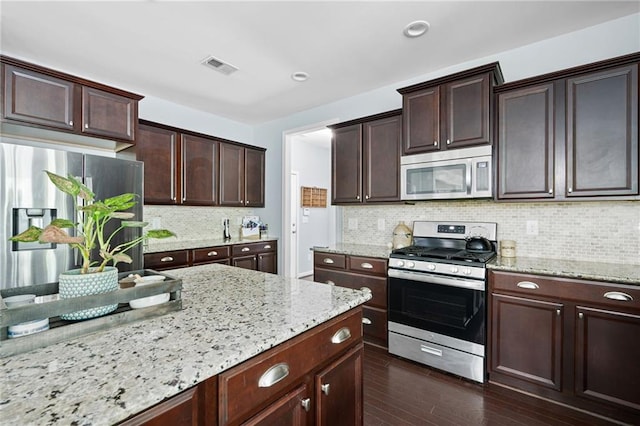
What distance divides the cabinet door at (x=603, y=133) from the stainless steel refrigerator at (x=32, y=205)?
382 centimetres

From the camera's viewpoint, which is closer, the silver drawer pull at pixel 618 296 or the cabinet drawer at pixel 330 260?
the silver drawer pull at pixel 618 296

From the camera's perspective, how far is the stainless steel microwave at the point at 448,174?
2406 millimetres

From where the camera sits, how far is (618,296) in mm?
1760

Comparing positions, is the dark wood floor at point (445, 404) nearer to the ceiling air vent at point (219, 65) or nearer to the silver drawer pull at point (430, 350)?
the silver drawer pull at point (430, 350)

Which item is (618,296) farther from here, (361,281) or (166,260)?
(166,260)

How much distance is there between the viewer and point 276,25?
2273 mm

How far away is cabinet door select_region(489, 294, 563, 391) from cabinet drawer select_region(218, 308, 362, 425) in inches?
60.9

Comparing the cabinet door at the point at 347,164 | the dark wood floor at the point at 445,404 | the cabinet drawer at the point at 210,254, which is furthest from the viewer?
the cabinet drawer at the point at 210,254

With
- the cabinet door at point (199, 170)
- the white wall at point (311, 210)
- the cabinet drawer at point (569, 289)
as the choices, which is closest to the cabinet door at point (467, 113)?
the cabinet drawer at point (569, 289)

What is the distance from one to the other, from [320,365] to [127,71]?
3369mm

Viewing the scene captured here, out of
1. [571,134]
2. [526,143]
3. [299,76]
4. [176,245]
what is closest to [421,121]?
[526,143]

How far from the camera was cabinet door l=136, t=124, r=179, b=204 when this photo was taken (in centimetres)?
325

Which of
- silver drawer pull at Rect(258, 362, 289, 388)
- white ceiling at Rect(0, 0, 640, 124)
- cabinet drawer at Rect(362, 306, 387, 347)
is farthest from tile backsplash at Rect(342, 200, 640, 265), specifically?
silver drawer pull at Rect(258, 362, 289, 388)

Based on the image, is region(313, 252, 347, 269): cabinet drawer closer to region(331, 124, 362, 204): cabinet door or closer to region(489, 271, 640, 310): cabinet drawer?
region(331, 124, 362, 204): cabinet door
